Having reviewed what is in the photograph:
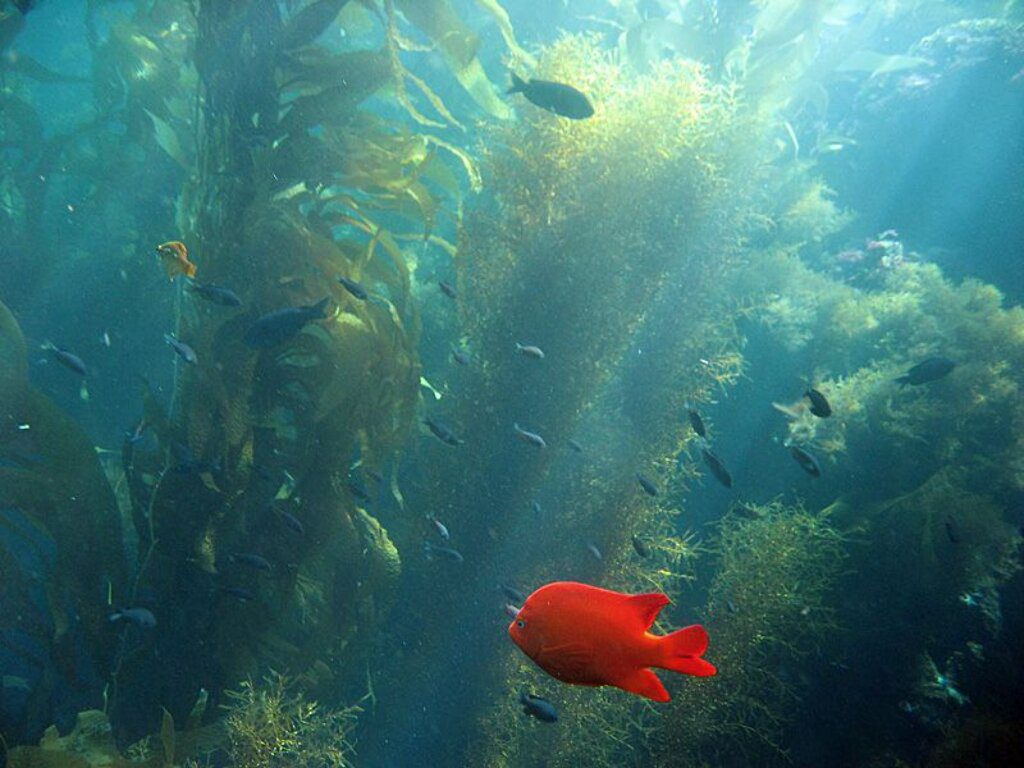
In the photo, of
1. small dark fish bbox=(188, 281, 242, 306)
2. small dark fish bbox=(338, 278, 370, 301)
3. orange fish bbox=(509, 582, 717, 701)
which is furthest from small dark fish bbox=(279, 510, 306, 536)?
orange fish bbox=(509, 582, 717, 701)

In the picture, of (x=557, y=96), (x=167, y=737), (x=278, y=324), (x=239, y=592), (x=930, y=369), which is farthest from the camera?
(x=930, y=369)

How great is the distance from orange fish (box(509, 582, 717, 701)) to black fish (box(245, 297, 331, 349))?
2263mm

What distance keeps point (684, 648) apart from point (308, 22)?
189 inches

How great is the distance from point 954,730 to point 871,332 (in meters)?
5.83

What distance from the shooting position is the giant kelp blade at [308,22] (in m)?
4.01

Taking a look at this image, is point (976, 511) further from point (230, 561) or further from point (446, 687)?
point (230, 561)

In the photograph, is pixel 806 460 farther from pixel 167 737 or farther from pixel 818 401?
pixel 167 737

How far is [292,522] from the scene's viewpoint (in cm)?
376

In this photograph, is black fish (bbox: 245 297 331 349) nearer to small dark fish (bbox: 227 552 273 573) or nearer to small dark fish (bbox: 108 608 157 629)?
small dark fish (bbox: 227 552 273 573)

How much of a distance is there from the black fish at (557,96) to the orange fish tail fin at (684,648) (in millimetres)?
3608

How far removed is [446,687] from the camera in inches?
190

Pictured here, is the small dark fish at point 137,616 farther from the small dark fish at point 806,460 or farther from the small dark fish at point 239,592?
the small dark fish at point 806,460

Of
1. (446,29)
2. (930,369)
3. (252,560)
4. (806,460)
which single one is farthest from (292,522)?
(930,369)

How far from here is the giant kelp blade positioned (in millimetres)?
4008
